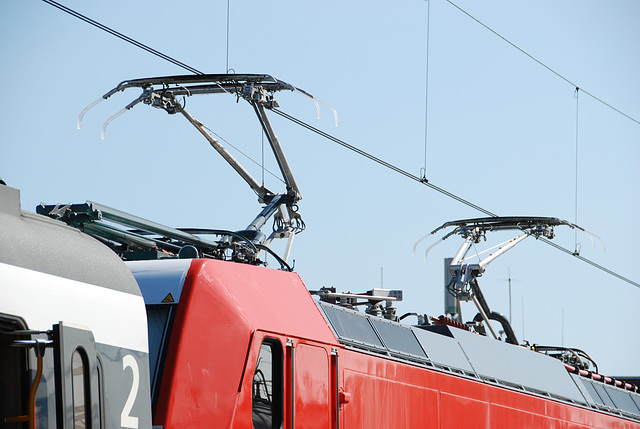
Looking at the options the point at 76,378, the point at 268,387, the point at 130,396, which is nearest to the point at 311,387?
the point at 268,387

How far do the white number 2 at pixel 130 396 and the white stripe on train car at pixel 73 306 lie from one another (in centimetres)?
10

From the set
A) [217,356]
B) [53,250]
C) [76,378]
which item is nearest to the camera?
[76,378]

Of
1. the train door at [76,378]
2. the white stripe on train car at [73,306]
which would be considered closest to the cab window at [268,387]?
the white stripe on train car at [73,306]

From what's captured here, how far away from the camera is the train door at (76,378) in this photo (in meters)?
5.09

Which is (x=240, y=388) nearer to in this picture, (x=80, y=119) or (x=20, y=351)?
(x=20, y=351)

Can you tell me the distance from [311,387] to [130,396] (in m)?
4.20

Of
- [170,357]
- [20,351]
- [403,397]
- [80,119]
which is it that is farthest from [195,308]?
[80,119]

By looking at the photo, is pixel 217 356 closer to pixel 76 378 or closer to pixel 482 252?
pixel 76 378

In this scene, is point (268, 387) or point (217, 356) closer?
point (217, 356)

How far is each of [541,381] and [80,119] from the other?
9.17 metres

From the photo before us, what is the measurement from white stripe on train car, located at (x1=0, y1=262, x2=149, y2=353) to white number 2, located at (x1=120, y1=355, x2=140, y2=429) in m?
0.10

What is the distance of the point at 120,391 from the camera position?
589cm

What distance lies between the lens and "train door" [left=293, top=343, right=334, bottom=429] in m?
9.72

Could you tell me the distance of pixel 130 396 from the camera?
5992 millimetres
